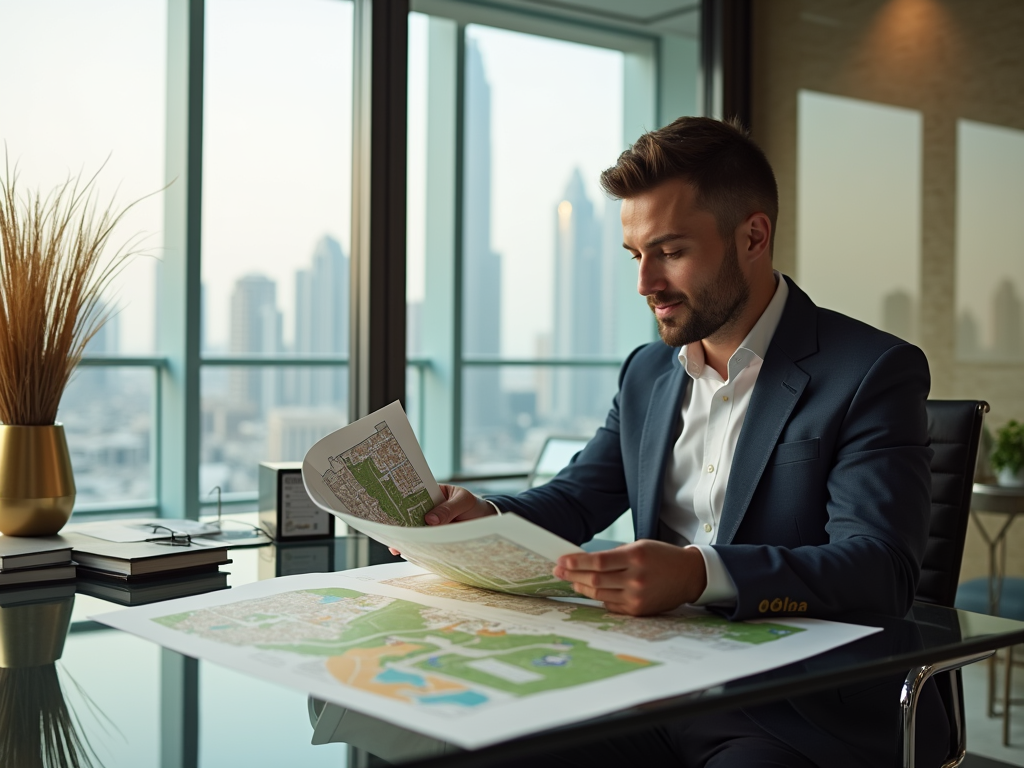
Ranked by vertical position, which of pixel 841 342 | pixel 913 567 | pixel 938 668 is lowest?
pixel 938 668

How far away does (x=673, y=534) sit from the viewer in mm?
1616

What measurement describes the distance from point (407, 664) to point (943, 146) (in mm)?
3368

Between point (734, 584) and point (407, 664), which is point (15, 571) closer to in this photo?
point (407, 664)

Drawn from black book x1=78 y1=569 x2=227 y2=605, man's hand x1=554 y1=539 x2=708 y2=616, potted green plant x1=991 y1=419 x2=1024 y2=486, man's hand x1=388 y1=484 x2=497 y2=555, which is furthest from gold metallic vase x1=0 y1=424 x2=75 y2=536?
potted green plant x1=991 y1=419 x2=1024 y2=486

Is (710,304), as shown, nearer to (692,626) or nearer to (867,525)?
(867,525)

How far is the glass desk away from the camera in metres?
0.72

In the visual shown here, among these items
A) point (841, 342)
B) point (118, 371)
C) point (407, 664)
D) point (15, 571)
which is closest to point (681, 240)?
point (841, 342)

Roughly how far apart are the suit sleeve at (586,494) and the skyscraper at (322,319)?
3.55 m

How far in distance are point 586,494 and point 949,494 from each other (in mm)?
578

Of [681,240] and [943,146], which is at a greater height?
[943,146]

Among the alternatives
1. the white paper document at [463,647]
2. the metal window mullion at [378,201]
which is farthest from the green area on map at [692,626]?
the metal window mullion at [378,201]

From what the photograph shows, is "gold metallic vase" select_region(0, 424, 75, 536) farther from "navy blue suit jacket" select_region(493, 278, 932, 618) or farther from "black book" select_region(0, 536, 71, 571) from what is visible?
"navy blue suit jacket" select_region(493, 278, 932, 618)

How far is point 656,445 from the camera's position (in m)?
1.63

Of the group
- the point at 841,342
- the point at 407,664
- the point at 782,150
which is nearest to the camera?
the point at 407,664
